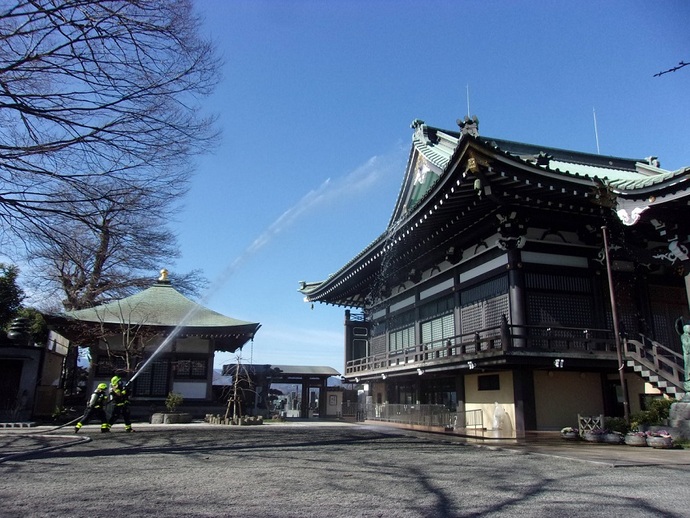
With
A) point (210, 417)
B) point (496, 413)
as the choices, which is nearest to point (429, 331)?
point (496, 413)

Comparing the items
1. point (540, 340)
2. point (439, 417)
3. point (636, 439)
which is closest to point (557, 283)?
point (540, 340)

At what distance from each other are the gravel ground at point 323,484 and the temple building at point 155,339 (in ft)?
48.0

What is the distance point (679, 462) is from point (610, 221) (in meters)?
8.50

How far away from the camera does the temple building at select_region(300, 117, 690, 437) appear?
13.0 metres

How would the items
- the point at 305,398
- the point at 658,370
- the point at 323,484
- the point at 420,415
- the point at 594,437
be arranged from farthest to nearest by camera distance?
the point at 305,398 < the point at 420,415 < the point at 658,370 < the point at 594,437 < the point at 323,484

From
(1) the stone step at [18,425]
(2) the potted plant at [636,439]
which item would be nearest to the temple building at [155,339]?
(1) the stone step at [18,425]

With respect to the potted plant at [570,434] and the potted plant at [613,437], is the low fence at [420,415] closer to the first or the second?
the potted plant at [570,434]

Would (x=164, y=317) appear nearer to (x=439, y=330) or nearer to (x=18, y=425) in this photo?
(x=18, y=425)

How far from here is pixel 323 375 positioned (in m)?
35.6

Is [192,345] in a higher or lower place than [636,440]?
higher

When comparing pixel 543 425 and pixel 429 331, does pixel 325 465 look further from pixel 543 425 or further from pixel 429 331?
pixel 429 331

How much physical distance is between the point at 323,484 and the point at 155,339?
71.1 feet

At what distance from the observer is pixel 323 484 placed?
642 cm

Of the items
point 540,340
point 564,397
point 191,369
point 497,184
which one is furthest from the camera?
point 191,369
